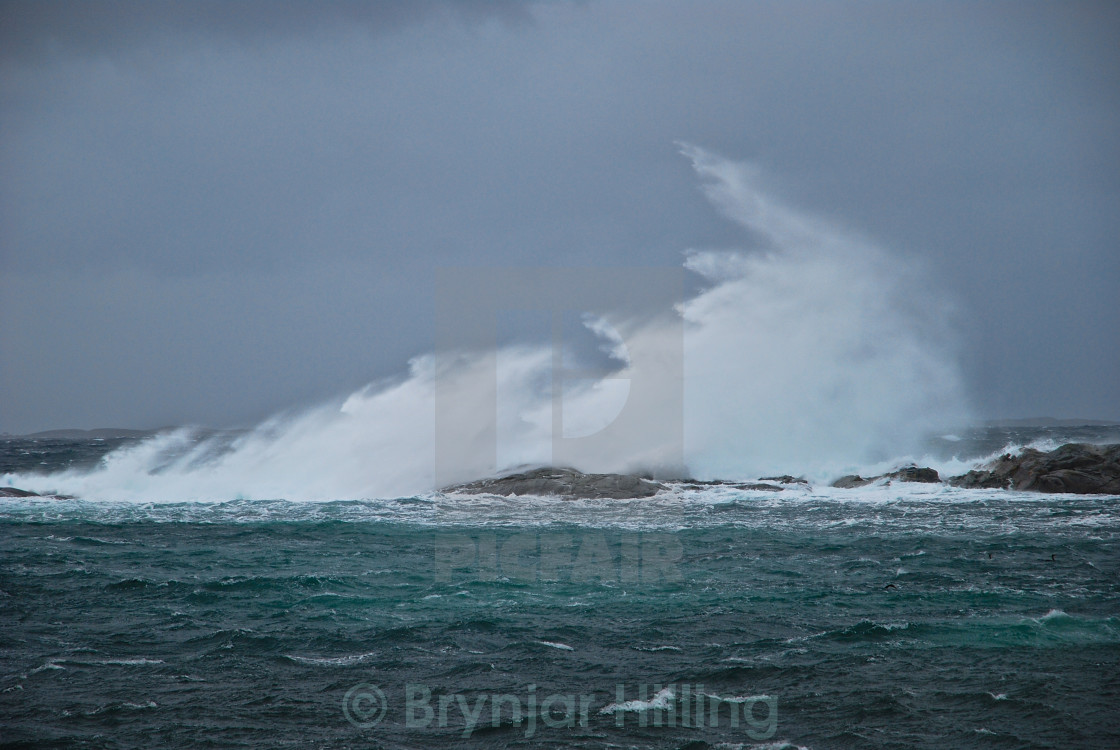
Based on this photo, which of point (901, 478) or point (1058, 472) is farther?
point (901, 478)

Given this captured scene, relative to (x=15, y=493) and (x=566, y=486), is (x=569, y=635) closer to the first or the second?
(x=566, y=486)

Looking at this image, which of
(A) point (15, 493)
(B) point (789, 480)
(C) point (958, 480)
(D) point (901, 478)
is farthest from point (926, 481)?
(A) point (15, 493)

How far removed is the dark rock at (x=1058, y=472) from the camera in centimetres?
3275

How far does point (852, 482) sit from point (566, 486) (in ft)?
46.6

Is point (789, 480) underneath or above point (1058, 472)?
underneath

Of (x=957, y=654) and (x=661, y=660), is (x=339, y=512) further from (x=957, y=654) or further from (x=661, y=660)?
(x=957, y=654)

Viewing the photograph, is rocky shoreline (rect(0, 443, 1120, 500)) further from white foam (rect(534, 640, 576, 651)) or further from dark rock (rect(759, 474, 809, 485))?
white foam (rect(534, 640, 576, 651))

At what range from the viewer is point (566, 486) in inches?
1390

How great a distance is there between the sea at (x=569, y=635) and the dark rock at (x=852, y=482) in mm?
10980

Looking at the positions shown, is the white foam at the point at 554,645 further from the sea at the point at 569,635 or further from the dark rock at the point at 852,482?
the dark rock at the point at 852,482

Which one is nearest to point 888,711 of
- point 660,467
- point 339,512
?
point 339,512

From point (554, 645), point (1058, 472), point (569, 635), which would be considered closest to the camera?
point (554, 645)

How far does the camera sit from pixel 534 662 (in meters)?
13.0

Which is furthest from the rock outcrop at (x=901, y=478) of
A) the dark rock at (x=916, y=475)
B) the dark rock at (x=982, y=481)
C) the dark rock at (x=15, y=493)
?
the dark rock at (x=15, y=493)
